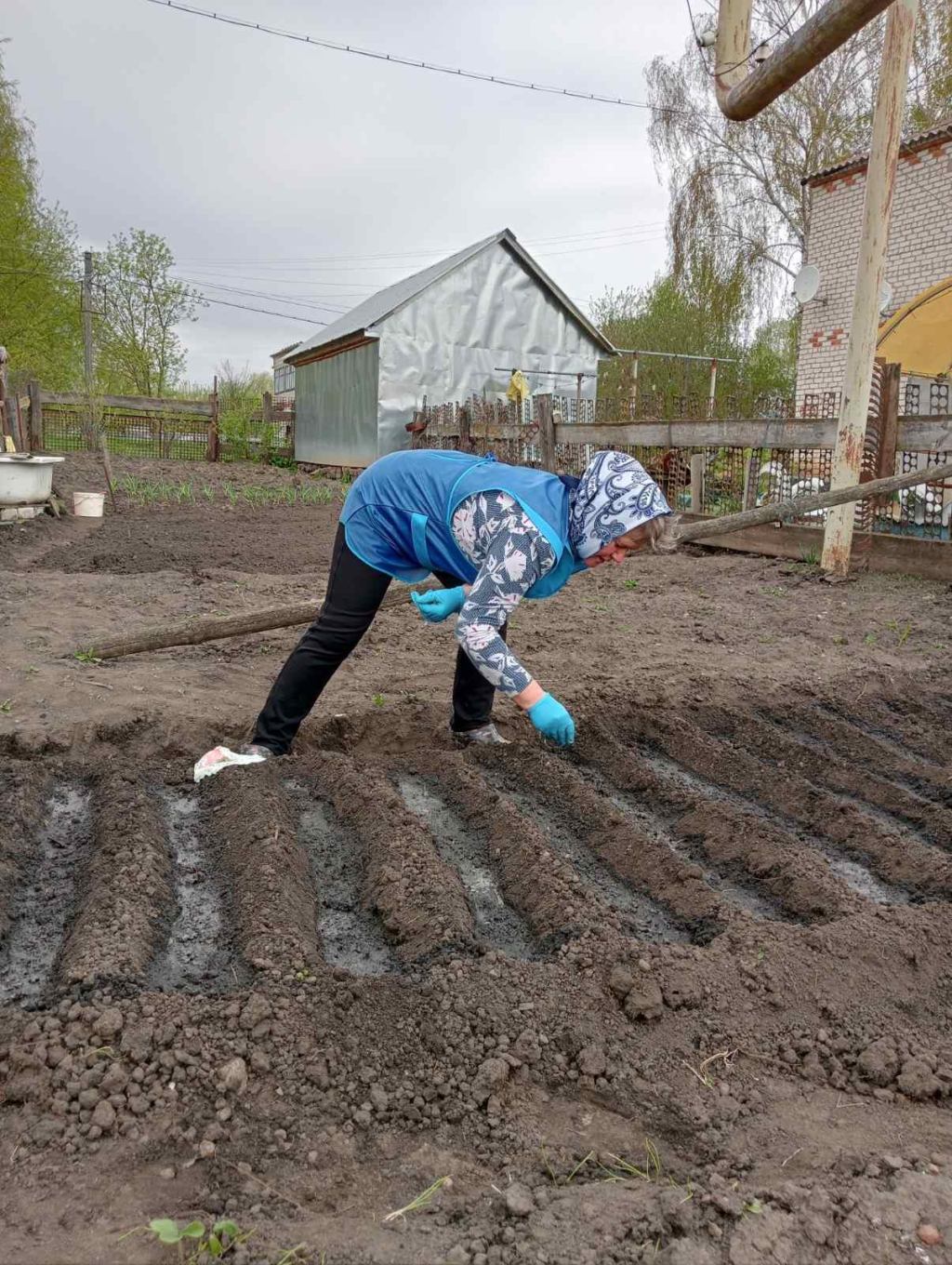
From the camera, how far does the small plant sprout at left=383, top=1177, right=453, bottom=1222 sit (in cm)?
156

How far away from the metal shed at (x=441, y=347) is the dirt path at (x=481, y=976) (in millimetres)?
14979

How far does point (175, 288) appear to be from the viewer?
29922 millimetres

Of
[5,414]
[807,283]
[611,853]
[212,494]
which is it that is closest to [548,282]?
[807,283]

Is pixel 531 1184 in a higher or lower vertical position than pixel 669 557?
lower

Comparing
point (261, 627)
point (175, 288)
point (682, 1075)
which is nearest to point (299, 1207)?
point (682, 1075)

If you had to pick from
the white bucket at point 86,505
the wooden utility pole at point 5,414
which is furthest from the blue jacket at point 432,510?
the wooden utility pole at point 5,414

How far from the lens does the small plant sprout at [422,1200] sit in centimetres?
156

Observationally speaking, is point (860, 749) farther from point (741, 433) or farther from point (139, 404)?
point (139, 404)

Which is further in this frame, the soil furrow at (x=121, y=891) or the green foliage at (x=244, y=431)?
the green foliage at (x=244, y=431)

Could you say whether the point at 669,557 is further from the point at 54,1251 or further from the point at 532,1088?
the point at 54,1251

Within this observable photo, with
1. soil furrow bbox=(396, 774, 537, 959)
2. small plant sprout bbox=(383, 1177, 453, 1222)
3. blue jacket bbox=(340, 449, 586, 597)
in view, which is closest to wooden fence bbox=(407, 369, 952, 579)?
blue jacket bbox=(340, 449, 586, 597)

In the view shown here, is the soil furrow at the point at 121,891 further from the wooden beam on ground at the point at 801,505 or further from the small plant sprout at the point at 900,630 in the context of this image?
the small plant sprout at the point at 900,630

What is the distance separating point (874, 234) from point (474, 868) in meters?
6.06

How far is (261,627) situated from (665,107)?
22793 millimetres
